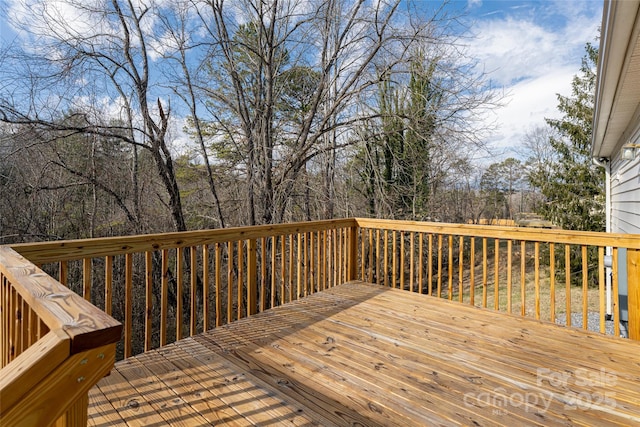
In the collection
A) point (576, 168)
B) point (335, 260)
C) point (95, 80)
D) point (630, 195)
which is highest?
point (95, 80)

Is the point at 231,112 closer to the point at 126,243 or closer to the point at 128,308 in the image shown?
the point at 126,243

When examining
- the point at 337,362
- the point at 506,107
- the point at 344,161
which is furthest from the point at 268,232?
the point at 506,107

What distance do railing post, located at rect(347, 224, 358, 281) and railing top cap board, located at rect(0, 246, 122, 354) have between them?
3.63 m

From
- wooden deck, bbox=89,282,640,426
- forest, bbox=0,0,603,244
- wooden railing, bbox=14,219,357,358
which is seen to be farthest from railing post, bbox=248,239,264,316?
forest, bbox=0,0,603,244

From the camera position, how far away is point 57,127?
5.34 m

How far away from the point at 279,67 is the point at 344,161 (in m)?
2.46

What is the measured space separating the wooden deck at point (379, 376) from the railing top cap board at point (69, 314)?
939 mm

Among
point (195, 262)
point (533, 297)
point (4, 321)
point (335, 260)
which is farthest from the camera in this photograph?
point (533, 297)

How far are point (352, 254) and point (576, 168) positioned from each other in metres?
9.07

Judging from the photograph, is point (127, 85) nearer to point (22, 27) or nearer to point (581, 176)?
point (22, 27)

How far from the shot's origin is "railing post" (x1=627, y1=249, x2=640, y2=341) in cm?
270

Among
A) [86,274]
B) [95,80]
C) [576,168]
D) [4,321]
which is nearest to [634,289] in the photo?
[86,274]

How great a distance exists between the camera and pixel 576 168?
9.82m

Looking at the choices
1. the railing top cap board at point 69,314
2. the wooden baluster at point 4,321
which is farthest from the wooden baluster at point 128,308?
the railing top cap board at point 69,314
